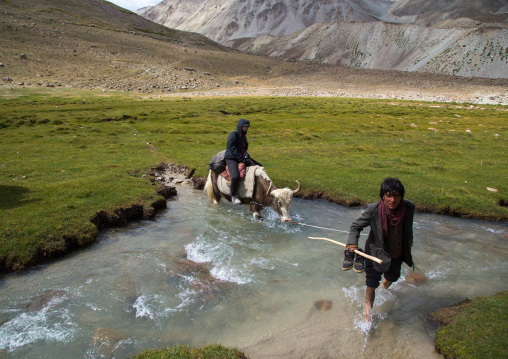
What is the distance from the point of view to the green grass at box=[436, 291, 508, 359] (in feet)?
14.9

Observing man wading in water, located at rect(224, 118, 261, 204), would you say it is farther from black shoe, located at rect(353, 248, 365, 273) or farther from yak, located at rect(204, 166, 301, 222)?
black shoe, located at rect(353, 248, 365, 273)

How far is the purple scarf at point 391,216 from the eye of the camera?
488cm

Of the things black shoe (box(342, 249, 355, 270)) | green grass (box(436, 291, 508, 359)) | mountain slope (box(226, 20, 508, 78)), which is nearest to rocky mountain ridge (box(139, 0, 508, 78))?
mountain slope (box(226, 20, 508, 78))

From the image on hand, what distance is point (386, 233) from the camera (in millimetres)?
Result: 4961

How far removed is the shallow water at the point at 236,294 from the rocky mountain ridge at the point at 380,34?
9681 cm

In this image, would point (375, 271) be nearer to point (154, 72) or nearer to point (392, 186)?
point (392, 186)

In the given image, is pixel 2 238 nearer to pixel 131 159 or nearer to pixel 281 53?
pixel 131 159

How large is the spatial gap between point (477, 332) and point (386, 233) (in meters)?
1.97

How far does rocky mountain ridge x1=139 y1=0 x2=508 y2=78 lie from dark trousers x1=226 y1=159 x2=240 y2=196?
317ft

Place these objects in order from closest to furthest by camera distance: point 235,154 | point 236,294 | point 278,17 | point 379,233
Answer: point 379,233 → point 236,294 → point 235,154 → point 278,17

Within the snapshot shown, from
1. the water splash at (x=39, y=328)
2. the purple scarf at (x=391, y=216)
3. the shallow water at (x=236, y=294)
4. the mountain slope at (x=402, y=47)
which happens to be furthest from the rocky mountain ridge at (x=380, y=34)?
the water splash at (x=39, y=328)

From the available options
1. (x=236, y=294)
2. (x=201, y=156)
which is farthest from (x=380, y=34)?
(x=236, y=294)

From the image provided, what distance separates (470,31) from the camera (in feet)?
311

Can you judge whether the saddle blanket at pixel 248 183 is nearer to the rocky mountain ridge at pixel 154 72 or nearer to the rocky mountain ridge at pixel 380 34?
the rocky mountain ridge at pixel 154 72
